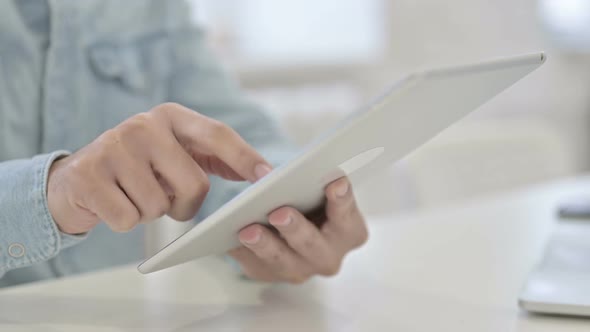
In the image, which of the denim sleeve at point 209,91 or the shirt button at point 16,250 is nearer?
the shirt button at point 16,250

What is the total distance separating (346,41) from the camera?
203 centimetres

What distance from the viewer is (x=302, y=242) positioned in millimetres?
568

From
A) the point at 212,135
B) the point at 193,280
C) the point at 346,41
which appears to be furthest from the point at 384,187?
the point at 212,135

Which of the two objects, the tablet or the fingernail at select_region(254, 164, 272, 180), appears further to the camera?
the fingernail at select_region(254, 164, 272, 180)

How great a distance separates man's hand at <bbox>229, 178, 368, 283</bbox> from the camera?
20.8 inches

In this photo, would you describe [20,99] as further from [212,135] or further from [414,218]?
[414,218]

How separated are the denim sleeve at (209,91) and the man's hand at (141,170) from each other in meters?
0.30

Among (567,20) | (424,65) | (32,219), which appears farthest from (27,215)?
(567,20)

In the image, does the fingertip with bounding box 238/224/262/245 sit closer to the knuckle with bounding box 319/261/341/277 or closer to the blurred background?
the knuckle with bounding box 319/261/341/277

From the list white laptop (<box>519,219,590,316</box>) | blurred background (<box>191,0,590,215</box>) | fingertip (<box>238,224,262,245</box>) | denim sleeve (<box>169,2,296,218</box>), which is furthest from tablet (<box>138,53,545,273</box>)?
blurred background (<box>191,0,590,215</box>)

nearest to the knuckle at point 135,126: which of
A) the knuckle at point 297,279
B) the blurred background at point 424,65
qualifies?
the knuckle at point 297,279

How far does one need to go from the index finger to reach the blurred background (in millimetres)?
795

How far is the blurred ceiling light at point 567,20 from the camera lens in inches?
92.1

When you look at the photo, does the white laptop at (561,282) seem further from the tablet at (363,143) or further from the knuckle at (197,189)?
the knuckle at (197,189)
